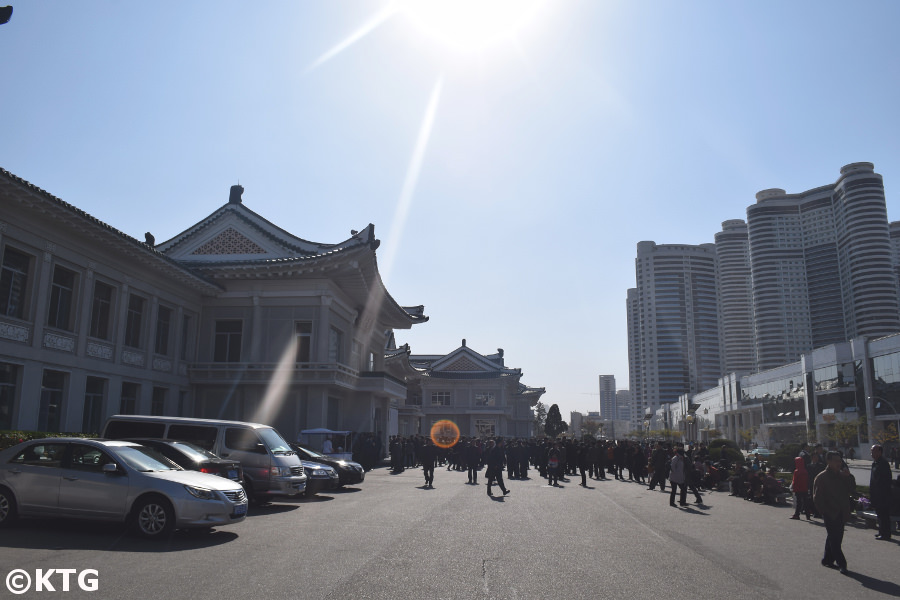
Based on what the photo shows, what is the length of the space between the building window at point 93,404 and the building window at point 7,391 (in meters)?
3.14

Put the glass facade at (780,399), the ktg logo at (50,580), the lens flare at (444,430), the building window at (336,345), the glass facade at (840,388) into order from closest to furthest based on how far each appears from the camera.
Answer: the ktg logo at (50,580) → the building window at (336,345) → the glass facade at (840,388) → the lens flare at (444,430) → the glass facade at (780,399)

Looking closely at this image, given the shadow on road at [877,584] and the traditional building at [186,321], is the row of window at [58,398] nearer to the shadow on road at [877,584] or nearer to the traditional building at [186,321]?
the traditional building at [186,321]

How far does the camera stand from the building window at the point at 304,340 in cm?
3203

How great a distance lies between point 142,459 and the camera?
1070 centimetres

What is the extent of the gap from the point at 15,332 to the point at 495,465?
1525cm

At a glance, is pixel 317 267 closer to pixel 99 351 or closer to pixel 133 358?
pixel 133 358

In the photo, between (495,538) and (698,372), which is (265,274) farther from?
(698,372)

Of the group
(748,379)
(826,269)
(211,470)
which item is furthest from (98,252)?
(826,269)

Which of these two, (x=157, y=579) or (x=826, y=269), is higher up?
(x=826, y=269)

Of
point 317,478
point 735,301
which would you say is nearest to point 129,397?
point 317,478

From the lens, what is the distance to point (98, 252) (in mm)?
23969

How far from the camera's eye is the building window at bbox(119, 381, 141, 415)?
2644 cm

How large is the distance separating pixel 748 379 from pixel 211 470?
94.8 meters

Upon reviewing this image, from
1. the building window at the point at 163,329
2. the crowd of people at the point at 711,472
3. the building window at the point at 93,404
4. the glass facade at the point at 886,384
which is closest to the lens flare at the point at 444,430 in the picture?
the crowd of people at the point at 711,472
